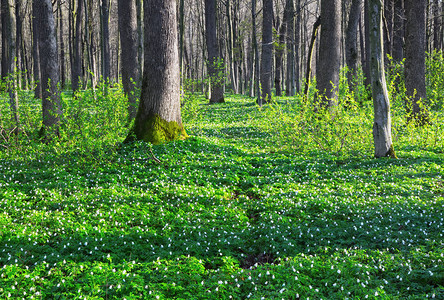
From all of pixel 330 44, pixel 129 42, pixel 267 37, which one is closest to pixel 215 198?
pixel 330 44

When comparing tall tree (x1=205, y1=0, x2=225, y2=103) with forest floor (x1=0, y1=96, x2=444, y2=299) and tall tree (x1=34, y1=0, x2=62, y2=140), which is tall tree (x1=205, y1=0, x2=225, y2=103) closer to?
tall tree (x1=34, y1=0, x2=62, y2=140)

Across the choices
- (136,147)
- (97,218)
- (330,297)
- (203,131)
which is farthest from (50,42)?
(330,297)

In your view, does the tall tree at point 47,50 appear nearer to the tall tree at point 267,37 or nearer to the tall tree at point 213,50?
the tall tree at point 213,50

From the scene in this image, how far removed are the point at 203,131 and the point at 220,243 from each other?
1014cm

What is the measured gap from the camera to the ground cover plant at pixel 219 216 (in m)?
4.34

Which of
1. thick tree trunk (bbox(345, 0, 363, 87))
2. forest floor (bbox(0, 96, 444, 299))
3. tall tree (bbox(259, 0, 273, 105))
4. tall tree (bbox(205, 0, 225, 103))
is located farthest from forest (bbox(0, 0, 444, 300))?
tall tree (bbox(259, 0, 273, 105))

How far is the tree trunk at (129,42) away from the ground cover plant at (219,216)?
166 inches

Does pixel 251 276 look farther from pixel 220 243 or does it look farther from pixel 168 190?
pixel 168 190

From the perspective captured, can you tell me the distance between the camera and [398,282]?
14.4 ft

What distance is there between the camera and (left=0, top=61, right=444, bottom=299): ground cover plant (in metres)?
4.34

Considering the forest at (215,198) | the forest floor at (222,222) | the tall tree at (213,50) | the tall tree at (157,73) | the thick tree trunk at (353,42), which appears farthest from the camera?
the tall tree at (213,50)

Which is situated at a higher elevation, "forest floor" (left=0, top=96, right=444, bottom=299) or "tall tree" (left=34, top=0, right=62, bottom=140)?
"tall tree" (left=34, top=0, right=62, bottom=140)

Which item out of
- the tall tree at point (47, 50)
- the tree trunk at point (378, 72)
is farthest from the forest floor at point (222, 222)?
the tall tree at point (47, 50)

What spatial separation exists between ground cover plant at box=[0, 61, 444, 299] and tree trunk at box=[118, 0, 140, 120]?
422cm
